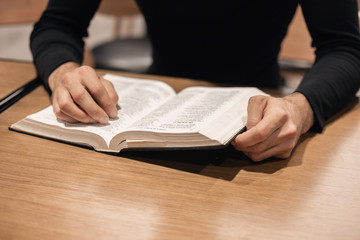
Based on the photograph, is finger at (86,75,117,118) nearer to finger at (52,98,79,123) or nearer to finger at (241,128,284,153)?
finger at (52,98,79,123)

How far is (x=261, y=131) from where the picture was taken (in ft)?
2.10

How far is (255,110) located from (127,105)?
0.91 feet

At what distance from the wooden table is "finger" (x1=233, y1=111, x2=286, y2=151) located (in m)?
0.06

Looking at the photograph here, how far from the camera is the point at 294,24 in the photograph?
64.2 inches

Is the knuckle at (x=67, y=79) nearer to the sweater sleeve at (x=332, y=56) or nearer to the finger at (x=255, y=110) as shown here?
the finger at (x=255, y=110)

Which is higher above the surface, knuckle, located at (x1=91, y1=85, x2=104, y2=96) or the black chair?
knuckle, located at (x1=91, y1=85, x2=104, y2=96)

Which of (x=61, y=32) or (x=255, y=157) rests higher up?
(x=61, y=32)

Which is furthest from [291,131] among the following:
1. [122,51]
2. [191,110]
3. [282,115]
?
[122,51]

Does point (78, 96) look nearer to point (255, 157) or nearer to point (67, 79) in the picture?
point (67, 79)

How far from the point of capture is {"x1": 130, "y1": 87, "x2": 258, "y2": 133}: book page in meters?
0.67

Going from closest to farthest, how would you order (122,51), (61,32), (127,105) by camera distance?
(127,105) → (61,32) → (122,51)

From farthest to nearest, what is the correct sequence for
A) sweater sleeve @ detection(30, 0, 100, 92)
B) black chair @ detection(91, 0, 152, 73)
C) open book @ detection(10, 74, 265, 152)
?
black chair @ detection(91, 0, 152, 73), sweater sleeve @ detection(30, 0, 100, 92), open book @ detection(10, 74, 265, 152)

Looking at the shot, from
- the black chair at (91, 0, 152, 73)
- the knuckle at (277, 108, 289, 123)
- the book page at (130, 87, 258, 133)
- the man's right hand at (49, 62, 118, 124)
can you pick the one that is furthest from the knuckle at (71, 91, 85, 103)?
the black chair at (91, 0, 152, 73)

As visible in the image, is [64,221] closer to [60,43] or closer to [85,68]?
[85,68]
